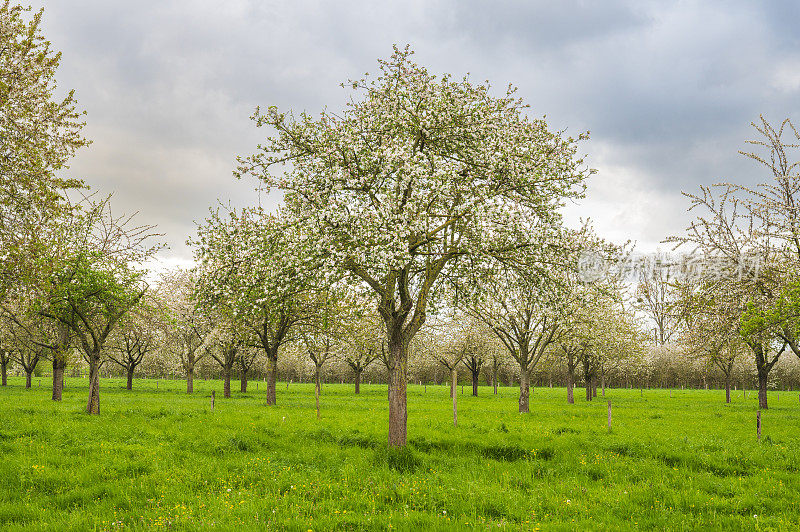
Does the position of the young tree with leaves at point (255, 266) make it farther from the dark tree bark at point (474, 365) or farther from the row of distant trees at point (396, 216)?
the dark tree bark at point (474, 365)

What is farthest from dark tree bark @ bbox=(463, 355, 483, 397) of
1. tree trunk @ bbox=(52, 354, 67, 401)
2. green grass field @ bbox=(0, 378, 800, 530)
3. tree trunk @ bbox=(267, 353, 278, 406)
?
tree trunk @ bbox=(52, 354, 67, 401)

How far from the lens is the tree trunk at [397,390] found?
1490 cm

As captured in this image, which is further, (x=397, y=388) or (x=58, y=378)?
(x=58, y=378)

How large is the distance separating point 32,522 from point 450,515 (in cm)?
829

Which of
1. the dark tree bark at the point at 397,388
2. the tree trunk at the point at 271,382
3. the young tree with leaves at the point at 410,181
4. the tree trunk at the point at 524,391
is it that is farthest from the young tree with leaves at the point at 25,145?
the tree trunk at the point at 524,391

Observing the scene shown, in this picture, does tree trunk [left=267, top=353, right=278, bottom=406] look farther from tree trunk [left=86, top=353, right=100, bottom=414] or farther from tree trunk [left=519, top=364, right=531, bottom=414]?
tree trunk [left=519, top=364, right=531, bottom=414]

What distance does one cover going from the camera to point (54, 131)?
1541 centimetres

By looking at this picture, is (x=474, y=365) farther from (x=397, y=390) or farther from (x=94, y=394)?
(x=397, y=390)

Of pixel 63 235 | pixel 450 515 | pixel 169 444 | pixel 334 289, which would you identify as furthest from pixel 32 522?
pixel 63 235

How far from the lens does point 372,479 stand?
38.5 ft

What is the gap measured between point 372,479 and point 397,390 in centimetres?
358

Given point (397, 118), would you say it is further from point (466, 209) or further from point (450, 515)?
point (450, 515)

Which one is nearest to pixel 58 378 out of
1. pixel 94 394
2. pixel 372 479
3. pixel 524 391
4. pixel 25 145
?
pixel 94 394

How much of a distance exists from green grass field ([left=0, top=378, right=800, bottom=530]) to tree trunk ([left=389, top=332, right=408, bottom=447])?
72cm
